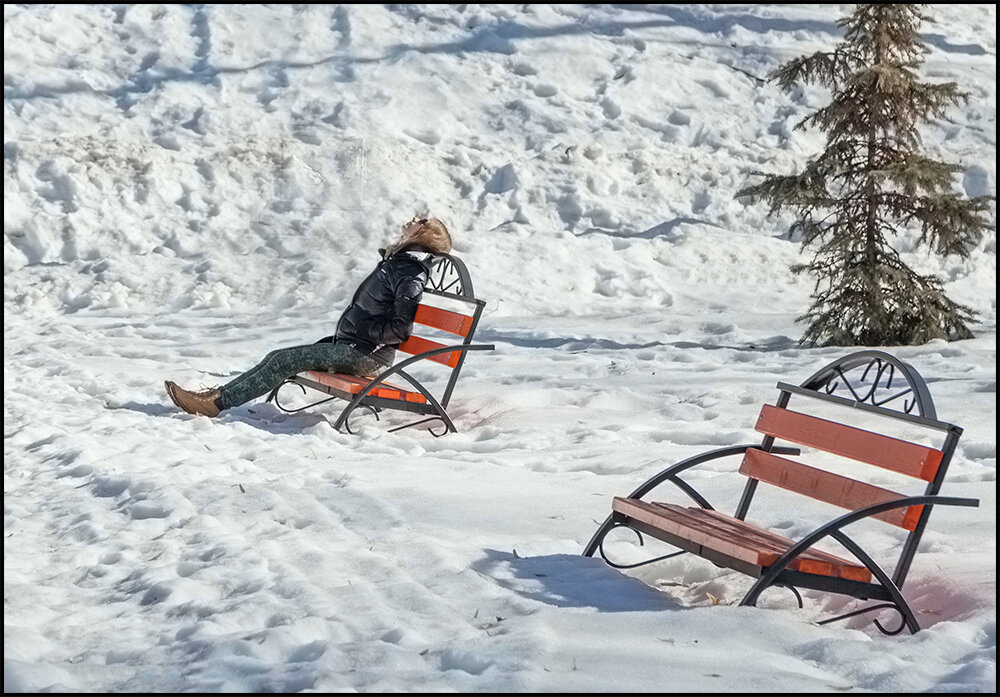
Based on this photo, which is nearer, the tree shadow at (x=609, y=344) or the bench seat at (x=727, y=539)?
the bench seat at (x=727, y=539)

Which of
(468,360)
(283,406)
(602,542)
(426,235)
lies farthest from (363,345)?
(602,542)

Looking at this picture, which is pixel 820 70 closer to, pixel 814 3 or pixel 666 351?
pixel 666 351

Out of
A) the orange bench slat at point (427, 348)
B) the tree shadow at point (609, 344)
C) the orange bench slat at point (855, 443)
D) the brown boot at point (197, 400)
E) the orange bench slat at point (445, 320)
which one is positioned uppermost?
the orange bench slat at point (855, 443)

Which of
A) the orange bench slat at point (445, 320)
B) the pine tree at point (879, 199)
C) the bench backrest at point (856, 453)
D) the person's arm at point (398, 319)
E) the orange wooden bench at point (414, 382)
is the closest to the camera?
the bench backrest at point (856, 453)

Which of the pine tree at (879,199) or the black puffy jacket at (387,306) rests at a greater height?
the pine tree at (879,199)

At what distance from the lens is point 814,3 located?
21.1 metres

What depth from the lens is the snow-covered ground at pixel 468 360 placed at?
3.86 m

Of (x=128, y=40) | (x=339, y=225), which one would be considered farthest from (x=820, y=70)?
(x=128, y=40)

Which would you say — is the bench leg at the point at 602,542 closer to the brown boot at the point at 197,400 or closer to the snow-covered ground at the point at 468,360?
the snow-covered ground at the point at 468,360

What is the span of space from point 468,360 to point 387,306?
7.76ft

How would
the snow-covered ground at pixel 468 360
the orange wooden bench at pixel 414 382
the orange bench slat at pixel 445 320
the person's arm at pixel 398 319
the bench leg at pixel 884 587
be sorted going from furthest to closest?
the orange bench slat at pixel 445 320 → the person's arm at pixel 398 319 → the orange wooden bench at pixel 414 382 → the bench leg at pixel 884 587 → the snow-covered ground at pixel 468 360

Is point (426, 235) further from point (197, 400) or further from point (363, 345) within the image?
point (197, 400)

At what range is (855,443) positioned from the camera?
4527 millimetres

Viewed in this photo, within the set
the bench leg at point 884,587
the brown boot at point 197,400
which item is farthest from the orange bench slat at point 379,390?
the bench leg at point 884,587
